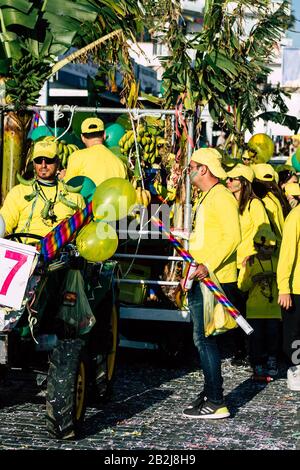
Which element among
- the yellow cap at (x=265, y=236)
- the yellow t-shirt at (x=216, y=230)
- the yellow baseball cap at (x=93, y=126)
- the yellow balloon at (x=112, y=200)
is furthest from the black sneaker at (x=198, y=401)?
the yellow baseball cap at (x=93, y=126)

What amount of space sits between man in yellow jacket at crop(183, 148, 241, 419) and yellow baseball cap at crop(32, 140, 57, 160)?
1.13m

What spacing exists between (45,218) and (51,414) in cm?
168

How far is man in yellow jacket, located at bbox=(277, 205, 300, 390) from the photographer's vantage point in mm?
8719

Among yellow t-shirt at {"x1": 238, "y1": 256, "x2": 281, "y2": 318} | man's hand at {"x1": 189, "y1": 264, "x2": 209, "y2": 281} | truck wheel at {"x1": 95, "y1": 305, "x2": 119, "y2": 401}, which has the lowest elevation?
truck wheel at {"x1": 95, "y1": 305, "x2": 119, "y2": 401}

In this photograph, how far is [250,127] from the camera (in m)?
17.0

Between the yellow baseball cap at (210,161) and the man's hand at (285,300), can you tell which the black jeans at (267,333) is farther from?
the yellow baseball cap at (210,161)

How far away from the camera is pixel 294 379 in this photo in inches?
351

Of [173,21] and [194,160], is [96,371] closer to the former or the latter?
[194,160]

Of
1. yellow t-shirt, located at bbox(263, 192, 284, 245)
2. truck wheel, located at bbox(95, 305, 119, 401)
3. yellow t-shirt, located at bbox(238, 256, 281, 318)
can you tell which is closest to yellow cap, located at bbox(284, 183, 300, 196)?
yellow t-shirt, located at bbox(263, 192, 284, 245)

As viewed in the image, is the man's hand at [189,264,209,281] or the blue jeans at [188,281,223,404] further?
the blue jeans at [188,281,223,404]

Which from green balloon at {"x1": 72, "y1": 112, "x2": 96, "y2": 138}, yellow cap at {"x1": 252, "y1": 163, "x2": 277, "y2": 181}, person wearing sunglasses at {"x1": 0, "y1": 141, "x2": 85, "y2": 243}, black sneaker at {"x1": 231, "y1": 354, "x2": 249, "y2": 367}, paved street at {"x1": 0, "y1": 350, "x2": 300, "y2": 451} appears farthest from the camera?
green balloon at {"x1": 72, "y1": 112, "x2": 96, "y2": 138}

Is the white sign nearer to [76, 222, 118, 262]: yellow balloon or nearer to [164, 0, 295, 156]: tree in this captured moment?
[76, 222, 118, 262]: yellow balloon

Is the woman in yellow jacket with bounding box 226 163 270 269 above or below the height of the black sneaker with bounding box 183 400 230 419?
above
